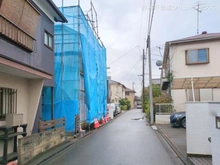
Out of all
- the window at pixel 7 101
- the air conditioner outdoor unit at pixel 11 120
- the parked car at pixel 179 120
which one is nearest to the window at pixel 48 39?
the window at pixel 7 101

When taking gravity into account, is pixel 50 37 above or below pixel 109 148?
above

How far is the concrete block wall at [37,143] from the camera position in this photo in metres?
6.34

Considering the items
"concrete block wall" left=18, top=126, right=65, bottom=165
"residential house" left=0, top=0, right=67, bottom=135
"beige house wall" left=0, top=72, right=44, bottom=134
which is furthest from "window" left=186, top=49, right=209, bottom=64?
"beige house wall" left=0, top=72, right=44, bottom=134

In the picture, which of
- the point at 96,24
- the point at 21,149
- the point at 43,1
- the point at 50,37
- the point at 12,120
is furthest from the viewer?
the point at 96,24

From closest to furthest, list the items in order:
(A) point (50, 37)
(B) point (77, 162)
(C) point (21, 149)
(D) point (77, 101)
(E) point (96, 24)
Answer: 1. (C) point (21, 149)
2. (B) point (77, 162)
3. (A) point (50, 37)
4. (D) point (77, 101)
5. (E) point (96, 24)

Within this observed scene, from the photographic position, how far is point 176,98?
18.9 m

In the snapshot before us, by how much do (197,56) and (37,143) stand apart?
1498cm

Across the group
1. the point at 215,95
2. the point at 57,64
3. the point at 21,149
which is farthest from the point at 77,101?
the point at 215,95

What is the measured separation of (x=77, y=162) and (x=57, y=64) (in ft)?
25.5

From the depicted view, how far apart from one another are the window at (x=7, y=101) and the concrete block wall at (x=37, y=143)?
1.41 metres

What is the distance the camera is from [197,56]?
18453 mm

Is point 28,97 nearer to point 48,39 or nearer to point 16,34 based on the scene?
point 16,34

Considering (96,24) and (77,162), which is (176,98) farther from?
(77,162)

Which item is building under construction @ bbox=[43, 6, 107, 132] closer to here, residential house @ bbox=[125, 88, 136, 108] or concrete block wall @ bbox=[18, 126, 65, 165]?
concrete block wall @ bbox=[18, 126, 65, 165]
